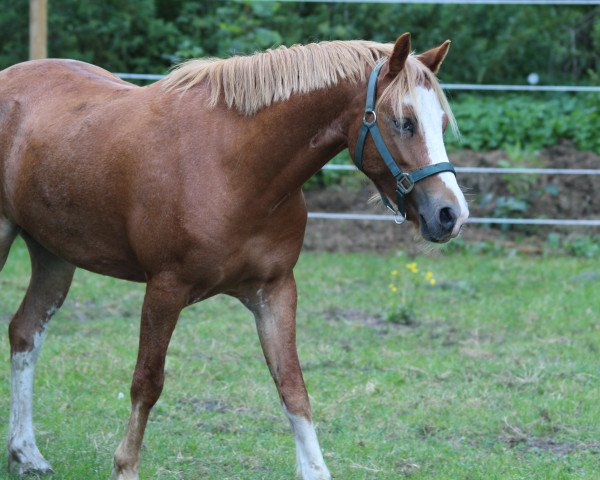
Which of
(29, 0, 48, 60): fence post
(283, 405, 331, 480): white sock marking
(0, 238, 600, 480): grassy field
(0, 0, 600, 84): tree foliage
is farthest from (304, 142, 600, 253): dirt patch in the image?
(283, 405, 331, 480): white sock marking

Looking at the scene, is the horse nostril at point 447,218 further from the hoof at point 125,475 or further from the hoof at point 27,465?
the hoof at point 27,465

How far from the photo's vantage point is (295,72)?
3.53 meters

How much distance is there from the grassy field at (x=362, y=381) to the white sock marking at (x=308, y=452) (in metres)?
0.38

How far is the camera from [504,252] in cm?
853

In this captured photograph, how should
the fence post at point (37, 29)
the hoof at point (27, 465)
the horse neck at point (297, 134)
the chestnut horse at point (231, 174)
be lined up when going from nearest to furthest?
the chestnut horse at point (231, 174)
the horse neck at point (297, 134)
the hoof at point (27, 465)
the fence post at point (37, 29)

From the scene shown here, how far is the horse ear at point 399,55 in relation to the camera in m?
3.27

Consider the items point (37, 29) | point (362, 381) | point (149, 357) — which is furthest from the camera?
point (37, 29)

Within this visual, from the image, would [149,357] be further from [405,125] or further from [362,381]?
[362,381]

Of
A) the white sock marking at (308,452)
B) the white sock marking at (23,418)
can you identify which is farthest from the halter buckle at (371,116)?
the white sock marking at (23,418)

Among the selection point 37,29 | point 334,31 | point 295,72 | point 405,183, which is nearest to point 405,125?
point 405,183

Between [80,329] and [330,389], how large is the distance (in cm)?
197

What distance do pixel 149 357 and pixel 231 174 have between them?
2.47ft

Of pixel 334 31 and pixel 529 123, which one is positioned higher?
pixel 334 31

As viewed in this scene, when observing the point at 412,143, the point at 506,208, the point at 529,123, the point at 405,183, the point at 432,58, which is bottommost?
the point at 506,208
